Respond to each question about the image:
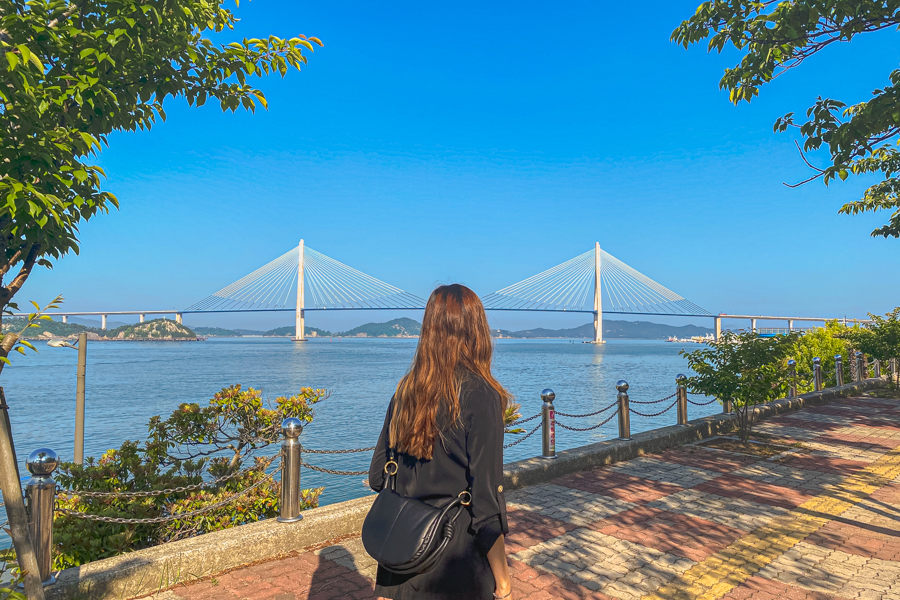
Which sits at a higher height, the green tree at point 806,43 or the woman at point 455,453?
the green tree at point 806,43

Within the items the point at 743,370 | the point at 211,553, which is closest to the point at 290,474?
the point at 211,553

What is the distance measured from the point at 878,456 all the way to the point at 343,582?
7.28m

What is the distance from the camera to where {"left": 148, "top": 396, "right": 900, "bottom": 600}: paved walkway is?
142 inches

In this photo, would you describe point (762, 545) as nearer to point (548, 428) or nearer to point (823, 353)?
point (548, 428)

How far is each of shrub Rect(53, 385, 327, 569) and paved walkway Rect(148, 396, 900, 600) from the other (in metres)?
0.88

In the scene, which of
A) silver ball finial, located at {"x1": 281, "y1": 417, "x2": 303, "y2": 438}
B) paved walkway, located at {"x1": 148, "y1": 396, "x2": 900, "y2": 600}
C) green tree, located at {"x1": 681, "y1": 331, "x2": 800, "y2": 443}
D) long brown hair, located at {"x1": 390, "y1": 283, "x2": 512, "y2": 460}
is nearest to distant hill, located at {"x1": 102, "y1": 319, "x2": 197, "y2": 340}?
green tree, located at {"x1": 681, "y1": 331, "x2": 800, "y2": 443}

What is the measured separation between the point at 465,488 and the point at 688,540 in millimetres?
3272

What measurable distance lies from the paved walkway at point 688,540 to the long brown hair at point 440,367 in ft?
6.61

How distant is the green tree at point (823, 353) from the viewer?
13695 mm

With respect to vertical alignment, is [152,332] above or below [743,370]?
below

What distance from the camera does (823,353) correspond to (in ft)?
48.5

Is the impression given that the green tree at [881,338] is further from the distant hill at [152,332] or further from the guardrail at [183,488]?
the distant hill at [152,332]

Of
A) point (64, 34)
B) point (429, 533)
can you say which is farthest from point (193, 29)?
point (429, 533)

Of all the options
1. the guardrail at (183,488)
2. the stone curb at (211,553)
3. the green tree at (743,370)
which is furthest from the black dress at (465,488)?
the green tree at (743,370)
